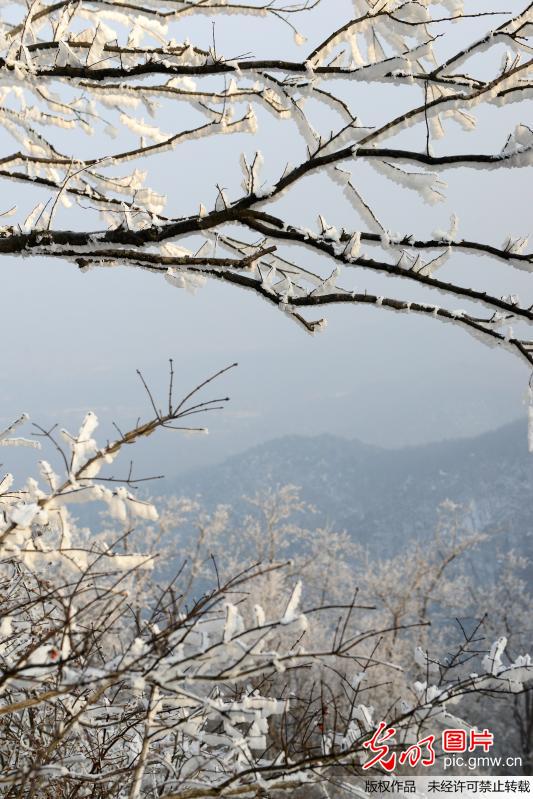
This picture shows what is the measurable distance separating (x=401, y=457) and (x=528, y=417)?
14885cm

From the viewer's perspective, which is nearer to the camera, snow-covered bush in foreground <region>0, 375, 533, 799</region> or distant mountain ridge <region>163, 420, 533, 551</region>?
snow-covered bush in foreground <region>0, 375, 533, 799</region>

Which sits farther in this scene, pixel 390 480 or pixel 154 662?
pixel 390 480

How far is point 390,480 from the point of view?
135 metres

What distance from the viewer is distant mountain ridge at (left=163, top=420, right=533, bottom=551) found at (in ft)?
346

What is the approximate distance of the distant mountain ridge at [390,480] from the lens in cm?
10531

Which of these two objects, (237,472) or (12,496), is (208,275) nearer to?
(12,496)

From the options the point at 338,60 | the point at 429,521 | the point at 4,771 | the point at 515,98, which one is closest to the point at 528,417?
the point at 515,98

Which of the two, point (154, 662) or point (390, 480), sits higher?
point (390, 480)

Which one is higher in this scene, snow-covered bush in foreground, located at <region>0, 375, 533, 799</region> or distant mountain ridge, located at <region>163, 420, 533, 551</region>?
distant mountain ridge, located at <region>163, 420, 533, 551</region>

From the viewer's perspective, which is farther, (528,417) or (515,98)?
(528,417)

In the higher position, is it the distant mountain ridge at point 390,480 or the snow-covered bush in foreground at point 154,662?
the distant mountain ridge at point 390,480

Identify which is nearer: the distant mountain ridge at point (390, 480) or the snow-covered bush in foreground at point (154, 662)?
the snow-covered bush in foreground at point (154, 662)

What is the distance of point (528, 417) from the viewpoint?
97.4 inches

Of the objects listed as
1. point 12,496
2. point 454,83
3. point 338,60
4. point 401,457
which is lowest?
point 12,496
